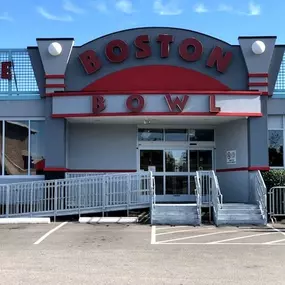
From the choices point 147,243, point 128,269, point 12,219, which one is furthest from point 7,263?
point 12,219

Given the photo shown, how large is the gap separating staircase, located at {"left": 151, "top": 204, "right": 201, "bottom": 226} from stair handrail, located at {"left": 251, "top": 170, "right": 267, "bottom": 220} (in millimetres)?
2213

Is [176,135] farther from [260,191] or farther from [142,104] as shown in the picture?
[260,191]

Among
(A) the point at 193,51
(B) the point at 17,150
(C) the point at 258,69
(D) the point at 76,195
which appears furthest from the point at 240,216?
(B) the point at 17,150

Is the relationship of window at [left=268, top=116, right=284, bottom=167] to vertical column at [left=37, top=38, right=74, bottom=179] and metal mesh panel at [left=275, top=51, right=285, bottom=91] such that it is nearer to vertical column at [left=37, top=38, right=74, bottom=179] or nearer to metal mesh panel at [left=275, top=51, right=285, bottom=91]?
metal mesh panel at [left=275, top=51, right=285, bottom=91]

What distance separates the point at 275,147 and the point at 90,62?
26.4 feet

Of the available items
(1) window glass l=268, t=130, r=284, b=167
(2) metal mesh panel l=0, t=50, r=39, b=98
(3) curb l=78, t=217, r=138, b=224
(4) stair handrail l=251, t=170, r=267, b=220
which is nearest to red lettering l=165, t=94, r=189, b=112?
(4) stair handrail l=251, t=170, r=267, b=220

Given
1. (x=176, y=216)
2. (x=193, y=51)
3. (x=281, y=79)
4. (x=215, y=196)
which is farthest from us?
(x=281, y=79)

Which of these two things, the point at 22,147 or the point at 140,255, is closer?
the point at 140,255

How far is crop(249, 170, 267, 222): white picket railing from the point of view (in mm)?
16016

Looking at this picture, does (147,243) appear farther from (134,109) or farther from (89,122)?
(89,122)

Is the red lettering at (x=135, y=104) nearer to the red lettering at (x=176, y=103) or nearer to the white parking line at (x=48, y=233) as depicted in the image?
the red lettering at (x=176, y=103)

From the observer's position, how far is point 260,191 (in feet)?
54.5

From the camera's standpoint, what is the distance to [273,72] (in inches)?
746

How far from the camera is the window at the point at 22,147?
62.2ft
